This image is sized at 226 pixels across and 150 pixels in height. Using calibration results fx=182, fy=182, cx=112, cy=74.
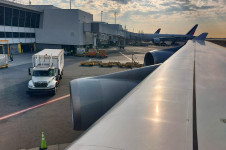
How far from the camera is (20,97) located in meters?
18.9

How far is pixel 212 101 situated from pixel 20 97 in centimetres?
1937

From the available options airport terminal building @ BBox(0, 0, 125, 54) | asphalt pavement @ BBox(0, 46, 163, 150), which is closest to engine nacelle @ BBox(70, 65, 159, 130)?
asphalt pavement @ BBox(0, 46, 163, 150)

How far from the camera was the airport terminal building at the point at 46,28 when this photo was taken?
54031mm

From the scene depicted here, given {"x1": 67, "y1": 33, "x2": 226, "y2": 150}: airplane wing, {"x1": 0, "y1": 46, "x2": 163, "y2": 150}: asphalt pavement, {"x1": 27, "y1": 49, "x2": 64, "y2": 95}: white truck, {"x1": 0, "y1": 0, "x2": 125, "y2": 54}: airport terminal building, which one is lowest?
{"x1": 0, "y1": 46, "x2": 163, "y2": 150}: asphalt pavement

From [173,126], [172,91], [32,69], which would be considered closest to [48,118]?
[32,69]

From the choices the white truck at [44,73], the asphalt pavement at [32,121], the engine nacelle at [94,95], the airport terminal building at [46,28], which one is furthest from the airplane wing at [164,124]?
the airport terminal building at [46,28]

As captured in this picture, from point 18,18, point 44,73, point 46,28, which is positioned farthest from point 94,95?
point 46,28

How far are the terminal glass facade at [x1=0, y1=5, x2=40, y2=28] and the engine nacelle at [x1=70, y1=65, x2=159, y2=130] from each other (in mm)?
54289

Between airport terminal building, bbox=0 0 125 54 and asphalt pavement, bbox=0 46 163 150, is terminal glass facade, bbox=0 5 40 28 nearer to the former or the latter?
airport terminal building, bbox=0 0 125 54

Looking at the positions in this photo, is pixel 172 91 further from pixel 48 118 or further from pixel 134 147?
pixel 48 118

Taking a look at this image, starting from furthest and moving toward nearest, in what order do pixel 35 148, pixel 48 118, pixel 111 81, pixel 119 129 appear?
pixel 48 118 → pixel 35 148 → pixel 111 81 → pixel 119 129

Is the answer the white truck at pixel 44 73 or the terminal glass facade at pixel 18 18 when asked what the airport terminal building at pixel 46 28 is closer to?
the terminal glass facade at pixel 18 18

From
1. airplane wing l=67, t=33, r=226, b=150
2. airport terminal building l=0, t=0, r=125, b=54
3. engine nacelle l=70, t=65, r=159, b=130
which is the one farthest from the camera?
airport terminal building l=0, t=0, r=125, b=54

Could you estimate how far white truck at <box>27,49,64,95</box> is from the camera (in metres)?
18.8
